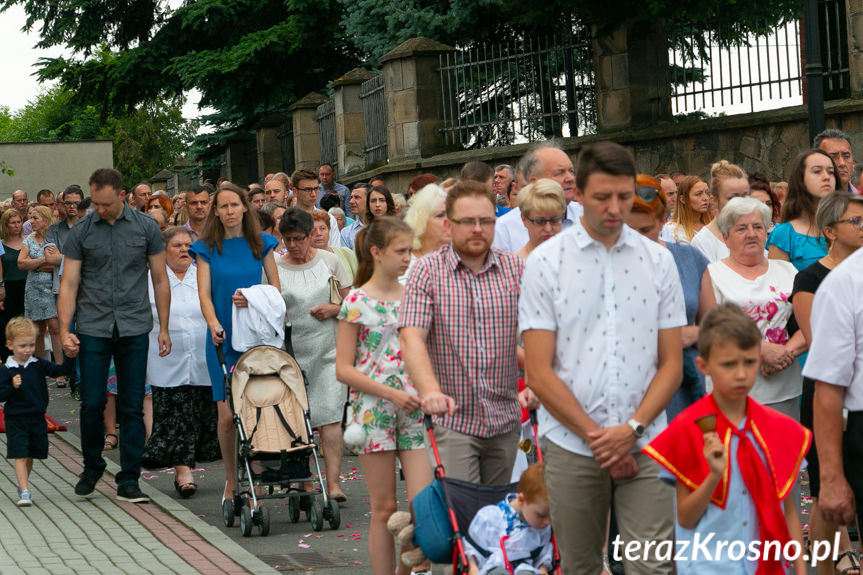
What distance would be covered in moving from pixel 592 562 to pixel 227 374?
4.72 m

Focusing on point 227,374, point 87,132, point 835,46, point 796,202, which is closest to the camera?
point 796,202

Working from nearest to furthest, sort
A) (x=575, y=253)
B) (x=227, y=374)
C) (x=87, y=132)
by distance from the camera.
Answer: (x=575, y=253)
(x=227, y=374)
(x=87, y=132)

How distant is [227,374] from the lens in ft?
31.2

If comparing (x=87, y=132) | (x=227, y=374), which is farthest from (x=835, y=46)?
(x=87, y=132)

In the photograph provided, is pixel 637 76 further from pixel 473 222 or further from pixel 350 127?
pixel 473 222

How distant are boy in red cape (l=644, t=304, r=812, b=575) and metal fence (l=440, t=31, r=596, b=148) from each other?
46.8 feet

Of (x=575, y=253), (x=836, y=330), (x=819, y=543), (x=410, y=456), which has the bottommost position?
(x=819, y=543)

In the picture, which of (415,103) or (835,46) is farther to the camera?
(415,103)

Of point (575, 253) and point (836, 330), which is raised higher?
point (575, 253)

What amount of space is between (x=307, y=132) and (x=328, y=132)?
1229 mm

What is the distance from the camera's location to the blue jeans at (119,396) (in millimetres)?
10266

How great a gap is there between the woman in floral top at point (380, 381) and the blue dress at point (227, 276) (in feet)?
9.32

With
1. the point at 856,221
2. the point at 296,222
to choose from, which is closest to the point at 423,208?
the point at 856,221

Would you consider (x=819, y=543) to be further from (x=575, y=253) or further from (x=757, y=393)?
(x=575, y=253)
